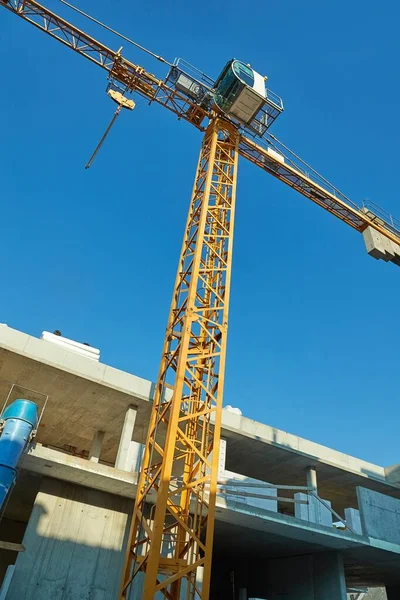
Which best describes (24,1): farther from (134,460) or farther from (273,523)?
(273,523)

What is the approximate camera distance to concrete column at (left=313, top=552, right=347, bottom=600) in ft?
54.7

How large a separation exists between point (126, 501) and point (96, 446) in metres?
3.31

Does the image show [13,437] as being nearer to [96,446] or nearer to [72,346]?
[72,346]

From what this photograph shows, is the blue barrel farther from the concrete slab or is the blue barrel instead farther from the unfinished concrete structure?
the concrete slab

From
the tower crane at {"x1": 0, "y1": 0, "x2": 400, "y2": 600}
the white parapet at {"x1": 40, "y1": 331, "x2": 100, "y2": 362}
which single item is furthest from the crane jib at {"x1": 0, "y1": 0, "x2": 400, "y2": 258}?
the white parapet at {"x1": 40, "y1": 331, "x2": 100, "y2": 362}

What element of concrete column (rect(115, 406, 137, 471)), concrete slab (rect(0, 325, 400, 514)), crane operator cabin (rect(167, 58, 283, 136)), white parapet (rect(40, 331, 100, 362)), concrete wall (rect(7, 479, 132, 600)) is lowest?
concrete wall (rect(7, 479, 132, 600))

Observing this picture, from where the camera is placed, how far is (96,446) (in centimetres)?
1717

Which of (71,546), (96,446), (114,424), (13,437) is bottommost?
(71,546)

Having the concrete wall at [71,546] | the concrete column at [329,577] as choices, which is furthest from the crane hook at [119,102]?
the concrete column at [329,577]

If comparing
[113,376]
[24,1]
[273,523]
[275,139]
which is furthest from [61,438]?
[24,1]

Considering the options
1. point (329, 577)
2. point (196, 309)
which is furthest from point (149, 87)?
point (329, 577)

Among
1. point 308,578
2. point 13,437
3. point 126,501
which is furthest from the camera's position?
point 308,578

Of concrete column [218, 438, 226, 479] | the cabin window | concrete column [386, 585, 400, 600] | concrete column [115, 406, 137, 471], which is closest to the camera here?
concrete column [115, 406, 137, 471]

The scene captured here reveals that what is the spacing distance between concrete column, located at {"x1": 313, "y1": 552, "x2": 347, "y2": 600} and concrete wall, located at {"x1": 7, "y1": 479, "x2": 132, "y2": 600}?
8.54 m
